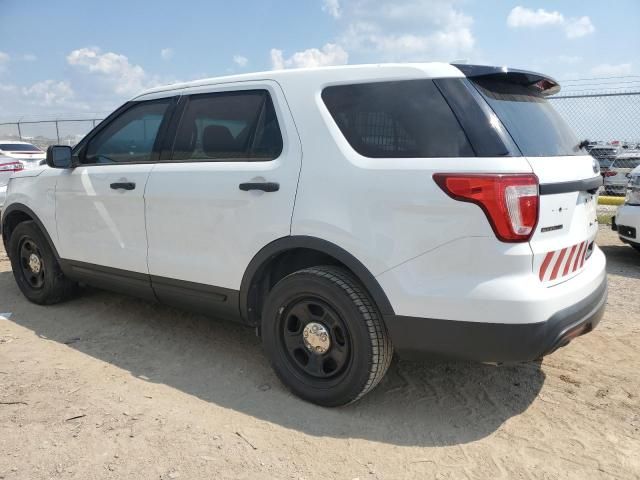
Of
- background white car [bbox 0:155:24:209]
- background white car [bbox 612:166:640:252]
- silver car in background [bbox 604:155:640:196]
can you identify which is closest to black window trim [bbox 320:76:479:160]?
background white car [bbox 612:166:640:252]

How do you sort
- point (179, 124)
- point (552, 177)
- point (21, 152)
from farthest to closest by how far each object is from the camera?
point (21, 152)
point (179, 124)
point (552, 177)

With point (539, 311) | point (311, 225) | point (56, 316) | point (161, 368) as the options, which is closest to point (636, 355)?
point (539, 311)

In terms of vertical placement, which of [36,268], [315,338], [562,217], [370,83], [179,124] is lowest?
[36,268]

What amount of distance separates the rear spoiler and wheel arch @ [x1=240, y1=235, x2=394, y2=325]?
1.11 m

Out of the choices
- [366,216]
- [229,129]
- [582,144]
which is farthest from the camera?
[229,129]

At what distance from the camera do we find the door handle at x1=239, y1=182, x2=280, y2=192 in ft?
9.73

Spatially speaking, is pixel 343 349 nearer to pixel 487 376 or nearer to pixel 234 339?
pixel 487 376

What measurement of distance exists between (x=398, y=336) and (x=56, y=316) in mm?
3255

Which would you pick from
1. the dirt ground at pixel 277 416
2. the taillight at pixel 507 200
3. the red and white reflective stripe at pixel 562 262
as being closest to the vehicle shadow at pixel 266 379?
the dirt ground at pixel 277 416

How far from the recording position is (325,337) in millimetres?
2869

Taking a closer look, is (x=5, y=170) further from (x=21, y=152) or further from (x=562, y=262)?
(x=562, y=262)

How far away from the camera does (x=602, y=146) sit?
1177cm

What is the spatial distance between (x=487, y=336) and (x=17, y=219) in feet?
14.6

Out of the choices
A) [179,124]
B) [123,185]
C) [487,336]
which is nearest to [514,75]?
[487,336]
